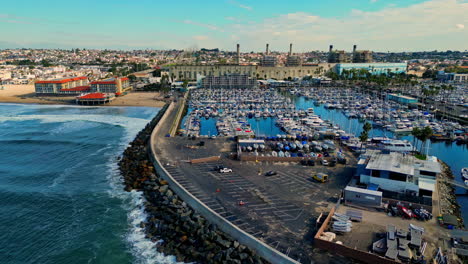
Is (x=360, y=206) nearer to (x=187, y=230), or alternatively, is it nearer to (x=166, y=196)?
(x=187, y=230)

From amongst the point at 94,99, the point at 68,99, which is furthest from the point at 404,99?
the point at 68,99

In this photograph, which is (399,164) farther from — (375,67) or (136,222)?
(375,67)

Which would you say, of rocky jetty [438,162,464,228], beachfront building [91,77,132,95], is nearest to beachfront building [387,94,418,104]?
rocky jetty [438,162,464,228]

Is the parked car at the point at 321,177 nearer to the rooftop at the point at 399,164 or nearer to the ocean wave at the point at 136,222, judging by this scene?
the rooftop at the point at 399,164

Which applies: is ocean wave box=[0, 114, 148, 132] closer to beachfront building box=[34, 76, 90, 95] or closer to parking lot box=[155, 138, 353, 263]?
parking lot box=[155, 138, 353, 263]

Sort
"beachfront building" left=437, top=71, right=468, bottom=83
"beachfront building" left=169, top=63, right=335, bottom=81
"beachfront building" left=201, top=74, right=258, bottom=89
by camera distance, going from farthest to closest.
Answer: "beachfront building" left=169, top=63, right=335, bottom=81
"beachfront building" left=437, top=71, right=468, bottom=83
"beachfront building" left=201, top=74, right=258, bottom=89

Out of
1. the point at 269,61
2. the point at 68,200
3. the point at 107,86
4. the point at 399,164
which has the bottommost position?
the point at 68,200

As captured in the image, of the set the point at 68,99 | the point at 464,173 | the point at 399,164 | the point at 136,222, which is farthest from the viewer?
the point at 68,99
